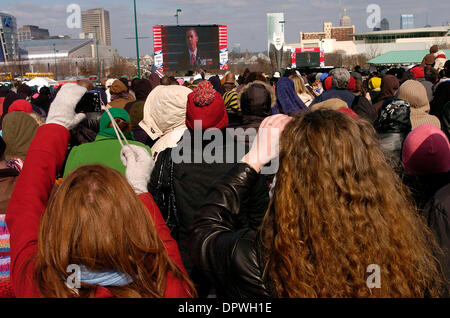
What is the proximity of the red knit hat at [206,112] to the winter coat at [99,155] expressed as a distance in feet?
1.71

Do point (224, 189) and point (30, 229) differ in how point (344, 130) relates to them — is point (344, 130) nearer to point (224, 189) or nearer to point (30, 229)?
point (224, 189)

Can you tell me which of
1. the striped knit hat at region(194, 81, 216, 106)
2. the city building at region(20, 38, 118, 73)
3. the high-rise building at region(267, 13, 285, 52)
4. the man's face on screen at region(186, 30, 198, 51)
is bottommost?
the striped knit hat at region(194, 81, 216, 106)

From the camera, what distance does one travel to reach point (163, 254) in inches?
66.1

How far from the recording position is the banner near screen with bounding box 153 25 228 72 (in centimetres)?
3862

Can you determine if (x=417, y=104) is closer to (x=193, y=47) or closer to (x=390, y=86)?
(x=390, y=86)

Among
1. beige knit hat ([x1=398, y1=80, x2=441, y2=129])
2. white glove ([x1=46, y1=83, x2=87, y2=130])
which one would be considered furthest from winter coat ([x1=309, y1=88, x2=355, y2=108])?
white glove ([x1=46, y1=83, x2=87, y2=130])

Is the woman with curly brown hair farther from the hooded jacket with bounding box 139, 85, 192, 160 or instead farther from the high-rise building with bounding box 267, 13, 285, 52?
the high-rise building with bounding box 267, 13, 285, 52

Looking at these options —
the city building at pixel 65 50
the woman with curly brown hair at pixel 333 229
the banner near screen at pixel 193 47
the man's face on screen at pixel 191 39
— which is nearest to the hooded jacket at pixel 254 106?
the woman with curly brown hair at pixel 333 229

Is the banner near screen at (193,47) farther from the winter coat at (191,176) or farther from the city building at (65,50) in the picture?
the city building at (65,50)

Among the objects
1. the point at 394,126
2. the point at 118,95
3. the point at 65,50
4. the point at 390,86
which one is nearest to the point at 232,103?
the point at 394,126

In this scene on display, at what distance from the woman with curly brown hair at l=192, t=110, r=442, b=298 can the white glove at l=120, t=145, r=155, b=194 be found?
0.72 meters

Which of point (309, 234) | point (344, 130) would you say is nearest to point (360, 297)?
point (309, 234)

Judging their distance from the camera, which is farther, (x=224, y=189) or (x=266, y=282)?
(x=224, y=189)
